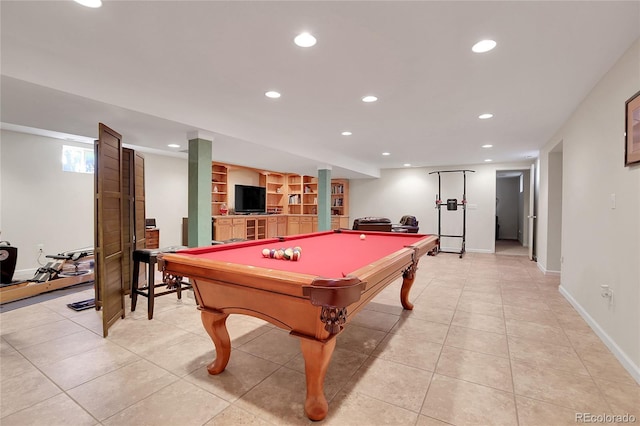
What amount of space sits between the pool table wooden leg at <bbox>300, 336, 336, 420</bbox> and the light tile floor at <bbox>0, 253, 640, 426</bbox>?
0.07 metres

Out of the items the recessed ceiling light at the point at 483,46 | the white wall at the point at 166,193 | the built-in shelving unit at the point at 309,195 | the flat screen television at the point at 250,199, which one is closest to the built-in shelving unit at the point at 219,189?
the flat screen television at the point at 250,199

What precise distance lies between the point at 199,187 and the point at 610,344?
14.0ft

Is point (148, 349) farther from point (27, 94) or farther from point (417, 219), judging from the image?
point (417, 219)

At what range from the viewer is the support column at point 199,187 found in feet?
12.1

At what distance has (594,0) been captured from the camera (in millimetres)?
1615

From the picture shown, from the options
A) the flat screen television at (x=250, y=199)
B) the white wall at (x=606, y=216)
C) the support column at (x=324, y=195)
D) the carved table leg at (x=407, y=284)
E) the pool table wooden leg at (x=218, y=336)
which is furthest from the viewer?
the flat screen television at (x=250, y=199)

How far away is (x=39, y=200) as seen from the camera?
16.3ft

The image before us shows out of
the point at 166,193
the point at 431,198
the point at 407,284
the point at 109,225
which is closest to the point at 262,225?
the point at 166,193

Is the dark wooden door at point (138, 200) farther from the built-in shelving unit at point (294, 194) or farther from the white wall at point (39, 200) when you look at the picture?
the built-in shelving unit at point (294, 194)

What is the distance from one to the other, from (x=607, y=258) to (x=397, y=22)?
2.53 metres

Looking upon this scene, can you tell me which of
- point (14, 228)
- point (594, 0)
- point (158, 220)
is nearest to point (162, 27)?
point (594, 0)

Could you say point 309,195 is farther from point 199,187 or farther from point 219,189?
point 199,187

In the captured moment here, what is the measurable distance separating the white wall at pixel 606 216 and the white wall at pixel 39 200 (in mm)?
7417

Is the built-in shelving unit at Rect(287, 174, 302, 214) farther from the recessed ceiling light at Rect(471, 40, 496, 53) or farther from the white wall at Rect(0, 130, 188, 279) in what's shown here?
the recessed ceiling light at Rect(471, 40, 496, 53)
